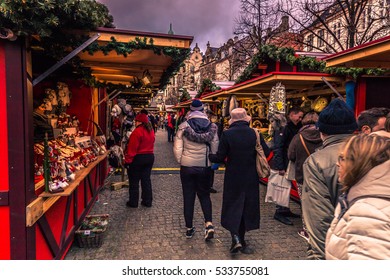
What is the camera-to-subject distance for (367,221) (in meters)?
1.26

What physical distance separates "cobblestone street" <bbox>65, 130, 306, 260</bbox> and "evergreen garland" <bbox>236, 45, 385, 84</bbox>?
279 centimetres

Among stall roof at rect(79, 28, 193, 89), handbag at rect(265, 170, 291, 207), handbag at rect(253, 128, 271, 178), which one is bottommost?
handbag at rect(265, 170, 291, 207)

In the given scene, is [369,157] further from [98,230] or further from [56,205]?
[98,230]

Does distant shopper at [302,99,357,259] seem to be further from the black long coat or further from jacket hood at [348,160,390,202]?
the black long coat

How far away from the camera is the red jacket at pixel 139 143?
5262mm

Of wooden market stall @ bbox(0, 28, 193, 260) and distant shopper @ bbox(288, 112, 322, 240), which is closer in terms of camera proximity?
wooden market stall @ bbox(0, 28, 193, 260)

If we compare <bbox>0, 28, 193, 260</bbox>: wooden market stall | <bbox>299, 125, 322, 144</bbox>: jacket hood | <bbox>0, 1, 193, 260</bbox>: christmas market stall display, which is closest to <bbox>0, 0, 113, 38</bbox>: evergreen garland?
<bbox>0, 1, 193, 260</bbox>: christmas market stall display

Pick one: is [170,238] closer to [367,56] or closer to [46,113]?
[46,113]

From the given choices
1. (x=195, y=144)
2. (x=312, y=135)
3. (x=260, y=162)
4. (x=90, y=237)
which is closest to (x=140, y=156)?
(x=195, y=144)

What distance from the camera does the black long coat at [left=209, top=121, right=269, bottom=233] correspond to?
3.58 metres

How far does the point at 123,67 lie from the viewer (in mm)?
5164

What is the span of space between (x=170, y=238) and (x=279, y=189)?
1.97 m

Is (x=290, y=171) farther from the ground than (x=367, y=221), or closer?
closer
